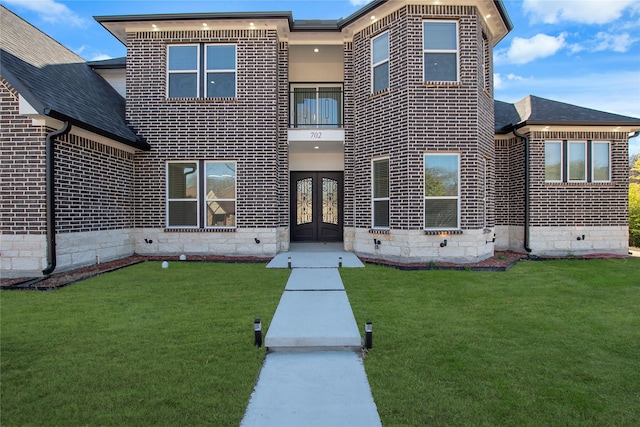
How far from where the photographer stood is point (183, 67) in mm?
9945

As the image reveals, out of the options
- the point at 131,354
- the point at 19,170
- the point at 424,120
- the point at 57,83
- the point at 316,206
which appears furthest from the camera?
the point at 316,206

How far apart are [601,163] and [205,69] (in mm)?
12252

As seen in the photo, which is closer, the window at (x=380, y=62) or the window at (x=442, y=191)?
the window at (x=442, y=191)

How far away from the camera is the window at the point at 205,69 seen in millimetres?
9898

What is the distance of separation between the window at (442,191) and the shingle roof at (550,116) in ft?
10.9

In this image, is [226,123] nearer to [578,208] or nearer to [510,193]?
[510,193]

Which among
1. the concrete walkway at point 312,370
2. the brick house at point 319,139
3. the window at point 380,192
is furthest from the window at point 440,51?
the concrete walkway at point 312,370

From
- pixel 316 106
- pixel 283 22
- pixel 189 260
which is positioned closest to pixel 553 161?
pixel 316 106

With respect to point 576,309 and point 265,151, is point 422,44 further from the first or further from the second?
point 576,309

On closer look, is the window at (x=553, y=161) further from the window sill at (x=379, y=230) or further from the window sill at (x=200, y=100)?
the window sill at (x=200, y=100)

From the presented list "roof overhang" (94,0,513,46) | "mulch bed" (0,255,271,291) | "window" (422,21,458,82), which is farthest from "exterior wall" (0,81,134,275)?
"window" (422,21,458,82)

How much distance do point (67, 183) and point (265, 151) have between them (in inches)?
185

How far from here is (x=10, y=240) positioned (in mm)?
6891

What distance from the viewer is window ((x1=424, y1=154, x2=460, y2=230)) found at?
29.1ft
